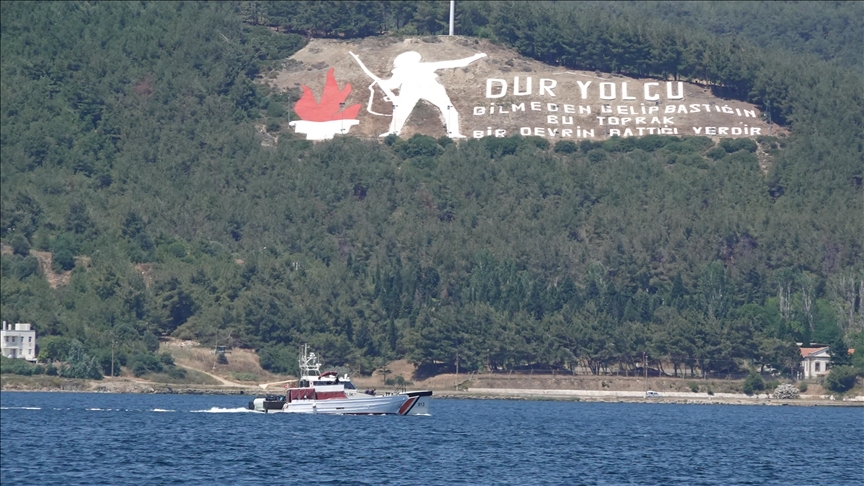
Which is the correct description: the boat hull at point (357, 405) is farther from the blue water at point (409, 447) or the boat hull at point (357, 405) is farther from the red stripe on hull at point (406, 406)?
the blue water at point (409, 447)

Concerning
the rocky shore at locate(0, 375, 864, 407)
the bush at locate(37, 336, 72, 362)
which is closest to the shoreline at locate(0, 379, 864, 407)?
the rocky shore at locate(0, 375, 864, 407)

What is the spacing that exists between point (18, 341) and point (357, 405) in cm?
5415

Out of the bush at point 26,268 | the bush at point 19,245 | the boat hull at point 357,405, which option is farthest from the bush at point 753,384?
the bush at point 19,245

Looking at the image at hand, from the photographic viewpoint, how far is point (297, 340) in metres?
178

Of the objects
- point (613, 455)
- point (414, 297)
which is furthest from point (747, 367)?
point (613, 455)

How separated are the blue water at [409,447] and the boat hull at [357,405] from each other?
0.95 m

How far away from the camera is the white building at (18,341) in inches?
6255

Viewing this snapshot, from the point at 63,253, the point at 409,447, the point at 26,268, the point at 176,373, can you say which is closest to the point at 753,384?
the point at 176,373

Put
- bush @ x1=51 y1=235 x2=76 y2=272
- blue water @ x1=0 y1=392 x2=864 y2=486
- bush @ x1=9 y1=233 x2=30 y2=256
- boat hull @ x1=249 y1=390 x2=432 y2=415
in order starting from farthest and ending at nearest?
bush @ x1=51 y1=235 x2=76 y2=272
bush @ x1=9 y1=233 x2=30 y2=256
boat hull @ x1=249 y1=390 x2=432 y2=415
blue water @ x1=0 y1=392 x2=864 y2=486

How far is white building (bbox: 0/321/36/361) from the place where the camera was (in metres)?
159

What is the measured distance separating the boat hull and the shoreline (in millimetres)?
38201

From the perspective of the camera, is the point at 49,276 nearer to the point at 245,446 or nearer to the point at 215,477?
the point at 245,446

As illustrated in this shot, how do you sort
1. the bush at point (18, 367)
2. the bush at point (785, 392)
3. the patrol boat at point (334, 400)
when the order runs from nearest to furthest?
the patrol boat at point (334, 400)
the bush at point (18, 367)
the bush at point (785, 392)

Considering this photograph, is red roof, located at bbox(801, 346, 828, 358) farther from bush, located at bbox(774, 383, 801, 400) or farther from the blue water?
the blue water
